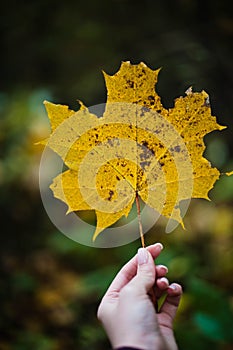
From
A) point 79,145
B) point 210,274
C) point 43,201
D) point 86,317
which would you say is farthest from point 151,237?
point 79,145

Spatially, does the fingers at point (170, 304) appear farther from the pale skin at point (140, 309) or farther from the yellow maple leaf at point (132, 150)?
the yellow maple leaf at point (132, 150)

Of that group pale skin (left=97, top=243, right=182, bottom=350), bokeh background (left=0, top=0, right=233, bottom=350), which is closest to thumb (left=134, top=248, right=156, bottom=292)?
pale skin (left=97, top=243, right=182, bottom=350)

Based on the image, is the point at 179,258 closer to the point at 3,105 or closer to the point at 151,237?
the point at 151,237

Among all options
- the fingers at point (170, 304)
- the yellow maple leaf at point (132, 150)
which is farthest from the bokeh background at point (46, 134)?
the yellow maple leaf at point (132, 150)

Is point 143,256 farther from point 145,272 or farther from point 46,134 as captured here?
point 46,134

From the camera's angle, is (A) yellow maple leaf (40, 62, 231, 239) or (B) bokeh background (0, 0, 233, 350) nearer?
(A) yellow maple leaf (40, 62, 231, 239)

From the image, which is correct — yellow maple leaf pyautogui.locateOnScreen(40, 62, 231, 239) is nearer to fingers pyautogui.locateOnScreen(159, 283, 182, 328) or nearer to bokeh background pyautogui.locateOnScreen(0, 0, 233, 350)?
fingers pyautogui.locateOnScreen(159, 283, 182, 328)
